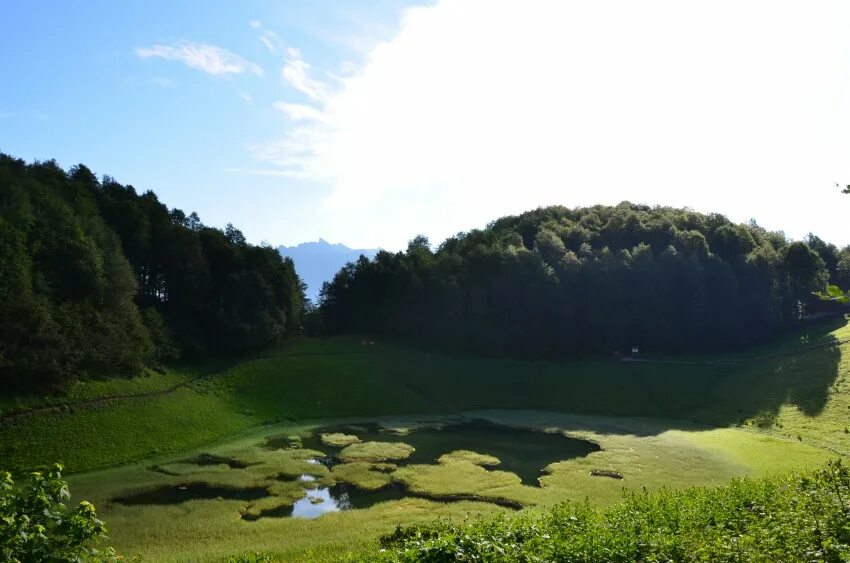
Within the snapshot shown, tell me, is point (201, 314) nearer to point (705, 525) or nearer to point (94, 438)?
point (94, 438)

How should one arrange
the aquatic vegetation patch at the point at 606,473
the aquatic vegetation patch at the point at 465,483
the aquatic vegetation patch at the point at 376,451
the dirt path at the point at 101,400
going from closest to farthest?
the aquatic vegetation patch at the point at 465,483 → the aquatic vegetation patch at the point at 606,473 → the dirt path at the point at 101,400 → the aquatic vegetation patch at the point at 376,451

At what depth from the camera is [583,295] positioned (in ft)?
263

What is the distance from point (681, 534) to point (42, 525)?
13482mm

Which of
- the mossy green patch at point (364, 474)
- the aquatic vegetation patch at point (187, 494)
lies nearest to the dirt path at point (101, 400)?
the aquatic vegetation patch at point (187, 494)

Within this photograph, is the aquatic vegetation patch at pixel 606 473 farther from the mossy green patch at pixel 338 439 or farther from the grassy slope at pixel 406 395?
the mossy green patch at pixel 338 439

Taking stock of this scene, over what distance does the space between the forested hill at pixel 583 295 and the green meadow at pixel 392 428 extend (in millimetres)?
5283

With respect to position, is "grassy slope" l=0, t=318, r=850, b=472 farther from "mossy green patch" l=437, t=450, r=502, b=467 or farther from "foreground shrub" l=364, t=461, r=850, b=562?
"foreground shrub" l=364, t=461, r=850, b=562

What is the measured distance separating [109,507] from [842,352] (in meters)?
69.3

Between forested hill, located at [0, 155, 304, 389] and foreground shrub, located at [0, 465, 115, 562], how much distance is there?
1456 inches

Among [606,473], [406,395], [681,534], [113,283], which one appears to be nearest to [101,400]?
[113,283]

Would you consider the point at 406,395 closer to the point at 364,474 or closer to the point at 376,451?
the point at 376,451

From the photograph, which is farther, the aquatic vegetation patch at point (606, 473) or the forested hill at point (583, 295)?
the forested hill at point (583, 295)

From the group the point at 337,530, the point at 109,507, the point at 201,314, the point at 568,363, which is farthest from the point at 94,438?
the point at 568,363

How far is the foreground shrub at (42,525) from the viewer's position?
29.4 ft
